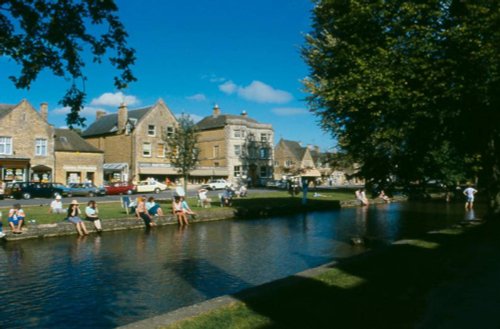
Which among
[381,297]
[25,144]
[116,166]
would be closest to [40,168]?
[25,144]

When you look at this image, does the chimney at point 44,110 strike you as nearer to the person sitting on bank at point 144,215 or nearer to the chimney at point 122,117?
A: the chimney at point 122,117

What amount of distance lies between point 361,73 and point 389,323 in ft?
39.2

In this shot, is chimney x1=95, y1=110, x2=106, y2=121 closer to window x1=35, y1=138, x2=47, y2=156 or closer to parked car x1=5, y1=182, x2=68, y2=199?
window x1=35, y1=138, x2=47, y2=156

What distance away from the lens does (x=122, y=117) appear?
61094 millimetres

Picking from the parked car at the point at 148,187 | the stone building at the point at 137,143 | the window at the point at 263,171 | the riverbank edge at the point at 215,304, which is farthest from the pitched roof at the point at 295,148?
the riverbank edge at the point at 215,304

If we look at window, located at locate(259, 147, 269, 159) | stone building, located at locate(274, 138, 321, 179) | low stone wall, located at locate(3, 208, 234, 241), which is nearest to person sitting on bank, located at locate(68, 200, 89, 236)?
low stone wall, located at locate(3, 208, 234, 241)

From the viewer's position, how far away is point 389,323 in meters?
7.06

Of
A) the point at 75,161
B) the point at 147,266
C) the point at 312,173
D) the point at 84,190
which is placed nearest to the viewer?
the point at 147,266

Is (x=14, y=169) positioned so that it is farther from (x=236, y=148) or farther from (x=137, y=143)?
(x=236, y=148)

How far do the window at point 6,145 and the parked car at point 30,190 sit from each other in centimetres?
728

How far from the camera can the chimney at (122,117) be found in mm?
60750

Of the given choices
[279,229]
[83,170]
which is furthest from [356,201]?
[83,170]

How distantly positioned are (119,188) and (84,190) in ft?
13.2

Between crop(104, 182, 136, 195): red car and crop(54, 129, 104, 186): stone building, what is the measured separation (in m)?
7.72
